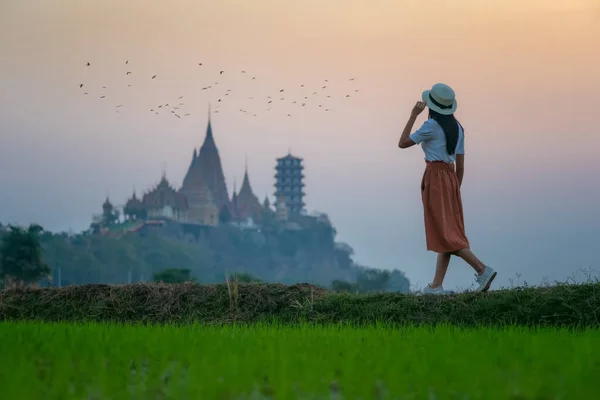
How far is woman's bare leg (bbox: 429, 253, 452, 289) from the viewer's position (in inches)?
341

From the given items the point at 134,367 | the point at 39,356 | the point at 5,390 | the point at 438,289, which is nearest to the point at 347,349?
the point at 134,367

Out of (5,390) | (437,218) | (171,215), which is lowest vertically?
(5,390)

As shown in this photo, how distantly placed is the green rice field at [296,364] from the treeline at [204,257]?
82.4 metres

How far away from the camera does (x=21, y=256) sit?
232 ft

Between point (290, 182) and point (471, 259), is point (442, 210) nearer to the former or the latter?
point (471, 259)

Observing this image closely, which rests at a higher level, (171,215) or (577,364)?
(171,215)

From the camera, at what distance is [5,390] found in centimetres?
343

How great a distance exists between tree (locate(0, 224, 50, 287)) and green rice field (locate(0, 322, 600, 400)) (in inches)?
Result: 2399

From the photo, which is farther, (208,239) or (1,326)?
(208,239)

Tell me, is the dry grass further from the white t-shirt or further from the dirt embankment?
the white t-shirt

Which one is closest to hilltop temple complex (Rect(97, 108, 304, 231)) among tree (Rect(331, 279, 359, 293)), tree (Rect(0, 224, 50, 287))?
tree (Rect(0, 224, 50, 287))

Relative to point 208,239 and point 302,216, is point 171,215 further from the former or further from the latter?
point 302,216

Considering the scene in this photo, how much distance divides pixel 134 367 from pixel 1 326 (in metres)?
2.84

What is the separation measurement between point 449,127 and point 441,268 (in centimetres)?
126
